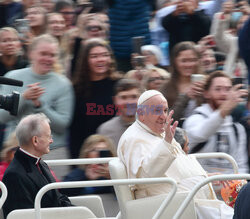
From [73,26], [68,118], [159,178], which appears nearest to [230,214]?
[159,178]

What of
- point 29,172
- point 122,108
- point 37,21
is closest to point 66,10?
point 37,21

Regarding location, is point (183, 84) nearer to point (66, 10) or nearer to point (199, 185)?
point (66, 10)

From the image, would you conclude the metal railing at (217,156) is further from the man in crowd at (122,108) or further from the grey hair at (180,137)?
the man in crowd at (122,108)

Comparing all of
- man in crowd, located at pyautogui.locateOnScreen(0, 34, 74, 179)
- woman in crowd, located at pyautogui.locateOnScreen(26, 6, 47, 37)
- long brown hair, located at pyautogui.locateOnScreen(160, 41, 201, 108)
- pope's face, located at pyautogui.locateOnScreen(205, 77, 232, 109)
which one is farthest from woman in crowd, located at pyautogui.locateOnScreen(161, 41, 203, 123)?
woman in crowd, located at pyautogui.locateOnScreen(26, 6, 47, 37)

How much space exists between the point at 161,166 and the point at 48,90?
2170mm

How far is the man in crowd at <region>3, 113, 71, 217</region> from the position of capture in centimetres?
546

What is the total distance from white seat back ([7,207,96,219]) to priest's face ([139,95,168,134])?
825 millimetres

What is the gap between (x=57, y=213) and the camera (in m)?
5.39

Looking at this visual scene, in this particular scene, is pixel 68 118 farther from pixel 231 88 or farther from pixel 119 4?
pixel 119 4

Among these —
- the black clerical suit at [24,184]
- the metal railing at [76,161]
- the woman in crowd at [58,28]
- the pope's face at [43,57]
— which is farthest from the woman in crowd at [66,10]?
the black clerical suit at [24,184]

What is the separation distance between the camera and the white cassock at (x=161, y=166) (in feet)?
17.8

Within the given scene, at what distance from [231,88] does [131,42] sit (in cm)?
204

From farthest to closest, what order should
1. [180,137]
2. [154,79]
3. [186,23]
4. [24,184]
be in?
[186,23] < [154,79] < [180,137] < [24,184]

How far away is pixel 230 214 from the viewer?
18.1 feet
